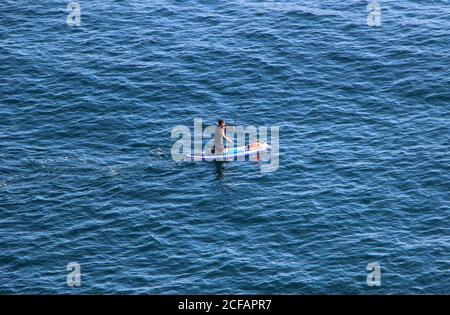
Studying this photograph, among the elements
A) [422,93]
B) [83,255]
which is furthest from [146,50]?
[83,255]

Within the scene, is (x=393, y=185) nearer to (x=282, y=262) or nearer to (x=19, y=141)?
(x=282, y=262)
